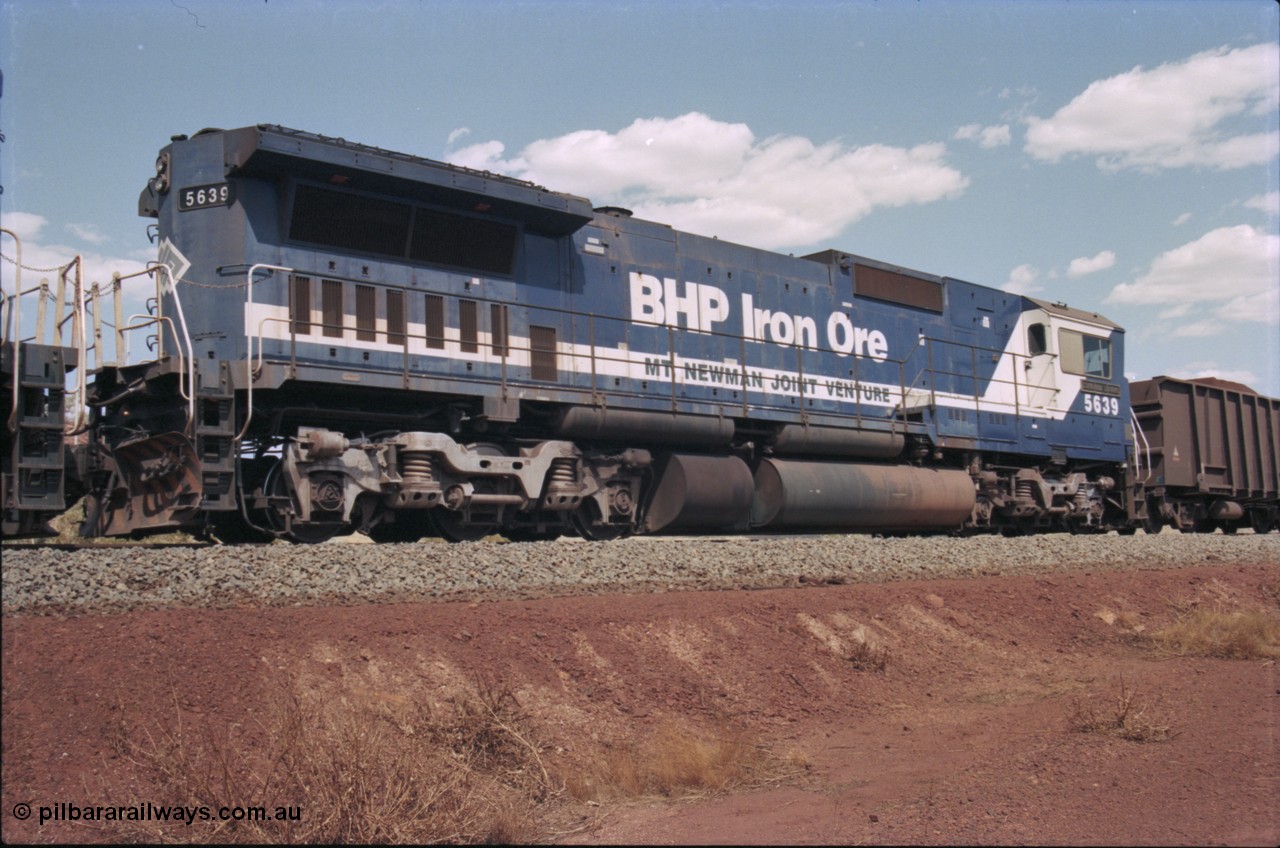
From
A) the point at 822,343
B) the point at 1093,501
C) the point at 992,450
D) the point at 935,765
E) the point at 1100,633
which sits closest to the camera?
the point at 935,765

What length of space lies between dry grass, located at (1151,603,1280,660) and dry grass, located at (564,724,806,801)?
5917mm

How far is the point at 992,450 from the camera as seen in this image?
56.4 ft

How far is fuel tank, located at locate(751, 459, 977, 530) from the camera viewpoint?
45.2 ft

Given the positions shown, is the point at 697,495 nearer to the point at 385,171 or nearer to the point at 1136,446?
the point at 385,171

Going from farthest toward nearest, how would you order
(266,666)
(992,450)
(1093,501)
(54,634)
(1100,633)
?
(1093,501)
(992,450)
(1100,633)
(266,666)
(54,634)

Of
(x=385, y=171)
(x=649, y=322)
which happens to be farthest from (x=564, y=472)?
(x=385, y=171)

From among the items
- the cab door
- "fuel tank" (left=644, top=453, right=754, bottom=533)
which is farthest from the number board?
the cab door

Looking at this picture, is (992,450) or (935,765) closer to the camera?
(935,765)

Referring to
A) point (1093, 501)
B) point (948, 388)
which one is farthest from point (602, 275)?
point (1093, 501)

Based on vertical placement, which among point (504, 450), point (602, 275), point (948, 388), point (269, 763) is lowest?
point (269, 763)

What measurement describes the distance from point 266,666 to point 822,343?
1121 cm

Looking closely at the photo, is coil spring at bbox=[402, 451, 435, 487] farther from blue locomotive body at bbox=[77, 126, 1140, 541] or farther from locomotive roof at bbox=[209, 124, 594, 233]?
locomotive roof at bbox=[209, 124, 594, 233]

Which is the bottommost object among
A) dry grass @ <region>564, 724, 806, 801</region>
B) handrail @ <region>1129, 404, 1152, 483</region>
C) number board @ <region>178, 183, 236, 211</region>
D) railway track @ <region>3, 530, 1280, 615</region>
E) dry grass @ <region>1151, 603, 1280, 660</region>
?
dry grass @ <region>564, 724, 806, 801</region>

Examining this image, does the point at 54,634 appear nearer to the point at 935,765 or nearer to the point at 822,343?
the point at 935,765
